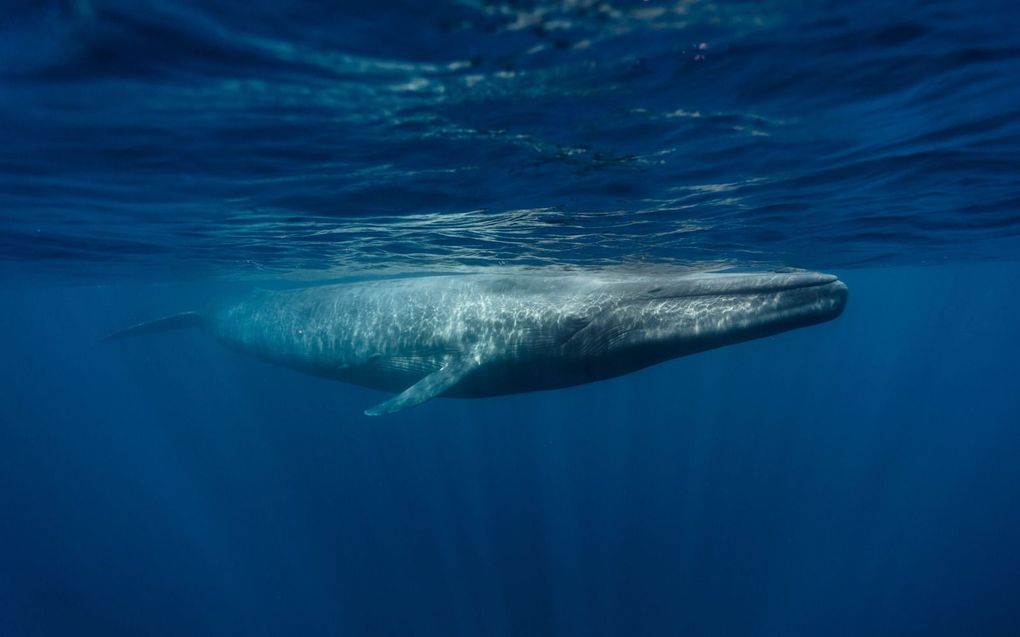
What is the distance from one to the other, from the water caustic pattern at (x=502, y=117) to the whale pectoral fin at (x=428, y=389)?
12.7 feet

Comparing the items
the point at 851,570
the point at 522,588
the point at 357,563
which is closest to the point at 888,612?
the point at 851,570

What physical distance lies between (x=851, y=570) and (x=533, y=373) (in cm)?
3248

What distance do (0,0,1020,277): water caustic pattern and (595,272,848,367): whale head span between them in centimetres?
266

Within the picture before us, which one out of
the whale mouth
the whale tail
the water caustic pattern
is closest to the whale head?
the whale mouth

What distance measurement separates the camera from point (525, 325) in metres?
9.90

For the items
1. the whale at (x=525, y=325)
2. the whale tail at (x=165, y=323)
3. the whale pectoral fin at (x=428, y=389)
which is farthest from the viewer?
the whale tail at (x=165, y=323)

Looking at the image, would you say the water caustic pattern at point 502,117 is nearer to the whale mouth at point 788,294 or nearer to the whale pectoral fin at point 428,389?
the whale mouth at point 788,294

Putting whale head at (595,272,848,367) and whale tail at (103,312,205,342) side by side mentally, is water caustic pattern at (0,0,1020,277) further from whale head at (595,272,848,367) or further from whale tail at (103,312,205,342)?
whale tail at (103,312,205,342)

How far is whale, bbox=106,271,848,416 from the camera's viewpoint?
25.2ft

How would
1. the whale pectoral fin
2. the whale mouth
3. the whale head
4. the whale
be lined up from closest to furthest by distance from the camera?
the whale mouth
the whale head
the whale
the whale pectoral fin

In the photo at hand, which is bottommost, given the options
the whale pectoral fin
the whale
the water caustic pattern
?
the whale pectoral fin

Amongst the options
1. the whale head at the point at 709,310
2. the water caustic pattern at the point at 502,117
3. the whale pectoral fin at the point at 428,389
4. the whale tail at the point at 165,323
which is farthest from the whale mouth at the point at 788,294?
the whale tail at the point at 165,323

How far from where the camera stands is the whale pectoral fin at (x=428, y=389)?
29.5ft

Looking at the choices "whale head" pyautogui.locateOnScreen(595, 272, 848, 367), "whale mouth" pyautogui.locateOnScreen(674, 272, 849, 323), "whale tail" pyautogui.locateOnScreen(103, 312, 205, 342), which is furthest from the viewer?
"whale tail" pyautogui.locateOnScreen(103, 312, 205, 342)
